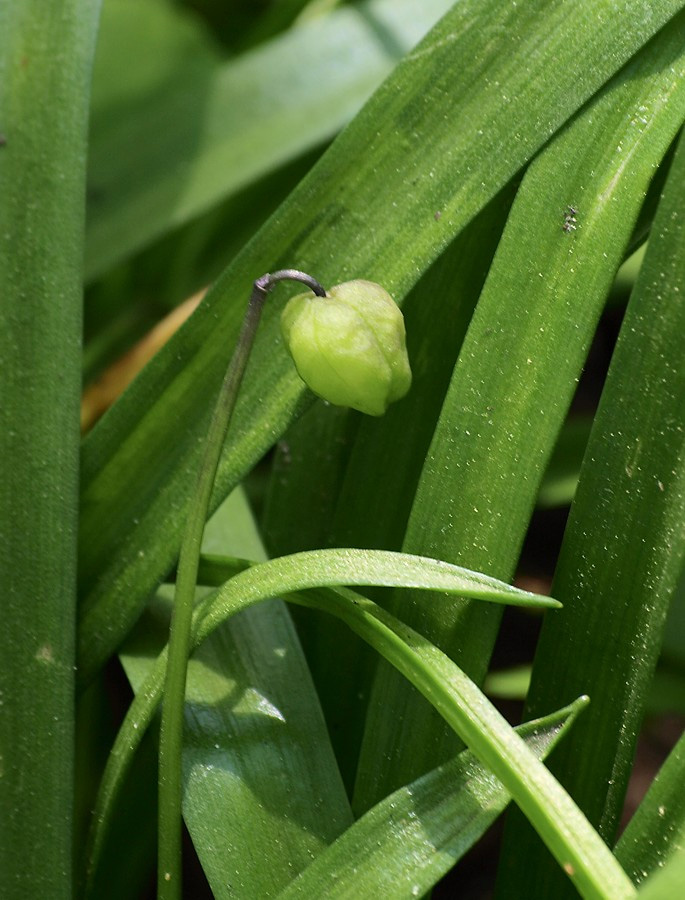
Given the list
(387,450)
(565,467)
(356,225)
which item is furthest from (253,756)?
(565,467)

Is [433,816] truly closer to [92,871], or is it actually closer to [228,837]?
[228,837]

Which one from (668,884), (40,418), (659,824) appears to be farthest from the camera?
(40,418)

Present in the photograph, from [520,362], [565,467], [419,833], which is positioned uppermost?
[520,362]

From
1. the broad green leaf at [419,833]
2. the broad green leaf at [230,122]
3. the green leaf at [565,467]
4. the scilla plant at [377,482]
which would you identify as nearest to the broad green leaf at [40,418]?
the scilla plant at [377,482]

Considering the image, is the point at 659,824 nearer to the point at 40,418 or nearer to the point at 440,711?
the point at 440,711

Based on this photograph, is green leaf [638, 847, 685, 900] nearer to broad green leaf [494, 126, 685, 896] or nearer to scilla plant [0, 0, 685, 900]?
scilla plant [0, 0, 685, 900]

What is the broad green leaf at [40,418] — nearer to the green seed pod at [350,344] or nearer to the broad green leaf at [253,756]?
the broad green leaf at [253,756]
